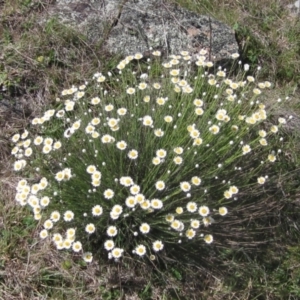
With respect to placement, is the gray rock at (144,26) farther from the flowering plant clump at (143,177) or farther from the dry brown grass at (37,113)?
the flowering plant clump at (143,177)

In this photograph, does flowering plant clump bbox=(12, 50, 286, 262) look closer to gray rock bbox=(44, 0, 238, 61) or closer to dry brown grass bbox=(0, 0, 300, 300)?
dry brown grass bbox=(0, 0, 300, 300)

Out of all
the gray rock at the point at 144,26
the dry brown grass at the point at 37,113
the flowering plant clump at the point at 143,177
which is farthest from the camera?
the gray rock at the point at 144,26

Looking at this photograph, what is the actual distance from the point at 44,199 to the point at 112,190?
1.11 feet

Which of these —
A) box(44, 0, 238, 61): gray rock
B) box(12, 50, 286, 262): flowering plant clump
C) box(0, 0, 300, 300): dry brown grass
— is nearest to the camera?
box(12, 50, 286, 262): flowering plant clump

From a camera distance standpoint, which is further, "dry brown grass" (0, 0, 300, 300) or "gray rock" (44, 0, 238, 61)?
"gray rock" (44, 0, 238, 61)

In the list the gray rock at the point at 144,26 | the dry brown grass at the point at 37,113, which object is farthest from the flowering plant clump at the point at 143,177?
the gray rock at the point at 144,26

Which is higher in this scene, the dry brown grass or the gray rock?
the gray rock

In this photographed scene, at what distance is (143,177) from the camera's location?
2645mm

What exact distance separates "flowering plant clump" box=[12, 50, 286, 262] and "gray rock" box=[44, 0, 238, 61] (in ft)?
2.74

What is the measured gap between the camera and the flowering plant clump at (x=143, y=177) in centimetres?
245

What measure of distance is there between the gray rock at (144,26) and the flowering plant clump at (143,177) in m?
0.84

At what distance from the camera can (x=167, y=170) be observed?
2523 mm

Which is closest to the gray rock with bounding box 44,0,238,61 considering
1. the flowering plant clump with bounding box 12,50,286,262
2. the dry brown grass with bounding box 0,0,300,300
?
the dry brown grass with bounding box 0,0,300,300

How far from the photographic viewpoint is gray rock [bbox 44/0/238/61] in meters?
3.58
